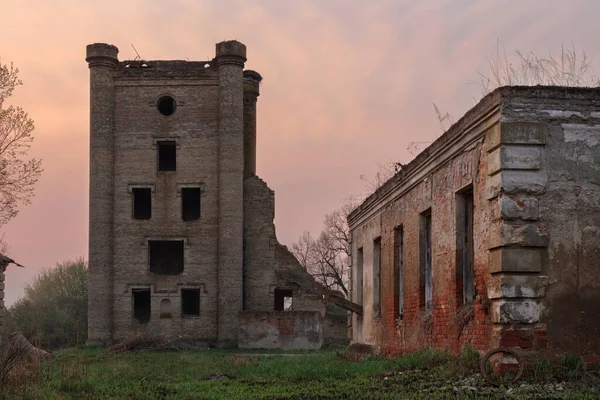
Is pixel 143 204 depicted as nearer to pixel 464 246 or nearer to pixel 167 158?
pixel 167 158

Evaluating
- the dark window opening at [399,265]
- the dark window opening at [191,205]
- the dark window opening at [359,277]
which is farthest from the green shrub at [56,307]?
the dark window opening at [399,265]

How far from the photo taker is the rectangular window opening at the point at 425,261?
13258mm

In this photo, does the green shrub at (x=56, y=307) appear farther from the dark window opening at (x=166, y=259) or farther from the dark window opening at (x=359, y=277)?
the dark window opening at (x=359, y=277)

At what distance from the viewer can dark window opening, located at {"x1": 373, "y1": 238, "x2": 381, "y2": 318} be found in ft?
57.8

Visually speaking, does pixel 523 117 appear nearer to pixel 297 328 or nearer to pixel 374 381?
pixel 374 381

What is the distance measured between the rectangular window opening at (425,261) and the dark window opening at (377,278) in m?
4.15

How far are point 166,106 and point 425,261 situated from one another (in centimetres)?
2406

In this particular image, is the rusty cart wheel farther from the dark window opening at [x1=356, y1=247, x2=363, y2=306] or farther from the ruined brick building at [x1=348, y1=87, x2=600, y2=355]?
the dark window opening at [x1=356, y1=247, x2=363, y2=306]

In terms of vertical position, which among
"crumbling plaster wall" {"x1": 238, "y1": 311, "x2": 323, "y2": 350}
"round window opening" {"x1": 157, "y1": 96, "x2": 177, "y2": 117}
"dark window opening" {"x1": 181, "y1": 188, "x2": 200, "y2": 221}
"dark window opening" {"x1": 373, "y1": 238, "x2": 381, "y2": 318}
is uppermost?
"round window opening" {"x1": 157, "y1": 96, "x2": 177, "y2": 117}

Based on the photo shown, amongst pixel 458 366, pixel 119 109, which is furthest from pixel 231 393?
pixel 119 109

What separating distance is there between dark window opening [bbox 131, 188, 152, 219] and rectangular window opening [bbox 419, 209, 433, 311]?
78.1 ft

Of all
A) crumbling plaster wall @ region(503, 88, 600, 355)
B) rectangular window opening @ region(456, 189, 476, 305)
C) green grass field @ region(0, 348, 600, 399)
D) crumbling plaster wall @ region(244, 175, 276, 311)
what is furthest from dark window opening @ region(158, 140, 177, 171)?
crumbling plaster wall @ region(503, 88, 600, 355)

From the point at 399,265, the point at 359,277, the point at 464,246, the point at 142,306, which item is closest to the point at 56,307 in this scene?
the point at 142,306

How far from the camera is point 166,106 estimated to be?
3559 cm
